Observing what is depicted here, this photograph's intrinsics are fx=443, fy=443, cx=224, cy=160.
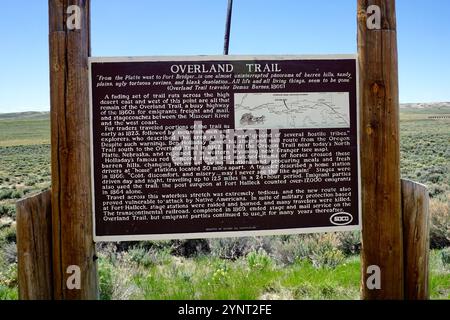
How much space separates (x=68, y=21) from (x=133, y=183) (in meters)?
1.37

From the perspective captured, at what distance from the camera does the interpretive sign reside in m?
3.62

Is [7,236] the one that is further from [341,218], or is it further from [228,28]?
[341,218]

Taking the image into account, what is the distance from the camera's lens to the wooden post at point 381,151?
11.9 feet

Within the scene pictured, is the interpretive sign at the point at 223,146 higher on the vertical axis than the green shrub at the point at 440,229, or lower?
higher

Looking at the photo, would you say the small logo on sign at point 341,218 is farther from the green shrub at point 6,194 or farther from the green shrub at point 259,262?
the green shrub at point 6,194

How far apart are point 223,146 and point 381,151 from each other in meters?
1.30

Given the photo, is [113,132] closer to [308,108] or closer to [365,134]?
[308,108]

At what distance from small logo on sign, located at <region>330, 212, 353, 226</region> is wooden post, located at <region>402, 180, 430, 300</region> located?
19.0 inches

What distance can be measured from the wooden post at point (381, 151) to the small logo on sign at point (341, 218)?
0.39 feet

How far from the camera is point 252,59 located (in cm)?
369

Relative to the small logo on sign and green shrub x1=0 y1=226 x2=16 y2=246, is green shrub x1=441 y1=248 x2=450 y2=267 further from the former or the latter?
green shrub x1=0 y1=226 x2=16 y2=246

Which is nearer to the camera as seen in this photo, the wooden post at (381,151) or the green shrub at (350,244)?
the wooden post at (381,151)

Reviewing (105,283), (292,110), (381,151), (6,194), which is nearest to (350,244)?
(381,151)

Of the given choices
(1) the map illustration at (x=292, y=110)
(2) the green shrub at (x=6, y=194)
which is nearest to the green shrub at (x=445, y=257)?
(1) the map illustration at (x=292, y=110)
